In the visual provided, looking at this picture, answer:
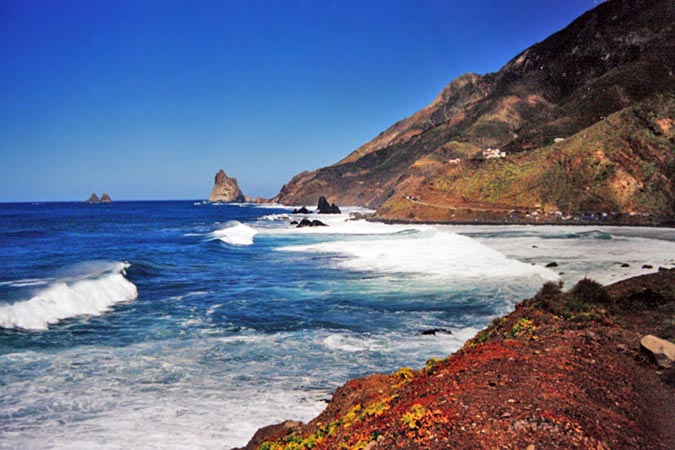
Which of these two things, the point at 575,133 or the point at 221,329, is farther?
the point at 575,133

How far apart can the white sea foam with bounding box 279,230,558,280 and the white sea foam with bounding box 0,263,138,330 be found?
43.8 feet

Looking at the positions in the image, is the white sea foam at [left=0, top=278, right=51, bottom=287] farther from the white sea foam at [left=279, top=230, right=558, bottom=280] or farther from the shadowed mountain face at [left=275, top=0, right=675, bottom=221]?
the shadowed mountain face at [left=275, top=0, right=675, bottom=221]

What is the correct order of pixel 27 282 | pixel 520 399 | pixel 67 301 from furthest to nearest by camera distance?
pixel 27 282
pixel 67 301
pixel 520 399

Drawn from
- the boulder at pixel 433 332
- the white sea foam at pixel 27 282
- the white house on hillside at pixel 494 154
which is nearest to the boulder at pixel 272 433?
the boulder at pixel 433 332

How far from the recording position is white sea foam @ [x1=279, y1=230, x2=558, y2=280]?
27.3 m

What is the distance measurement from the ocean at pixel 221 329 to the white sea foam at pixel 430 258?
0.21m

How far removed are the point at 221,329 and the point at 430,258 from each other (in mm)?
20031

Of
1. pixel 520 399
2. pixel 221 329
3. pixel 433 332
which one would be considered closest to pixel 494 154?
pixel 433 332

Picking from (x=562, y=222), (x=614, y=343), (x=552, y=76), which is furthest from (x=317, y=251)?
(x=552, y=76)

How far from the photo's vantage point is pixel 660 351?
934 cm

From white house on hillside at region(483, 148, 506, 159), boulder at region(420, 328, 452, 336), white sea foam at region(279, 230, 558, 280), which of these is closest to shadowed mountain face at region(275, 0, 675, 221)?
white house on hillside at region(483, 148, 506, 159)

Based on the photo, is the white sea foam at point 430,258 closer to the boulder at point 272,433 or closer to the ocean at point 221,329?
the ocean at point 221,329

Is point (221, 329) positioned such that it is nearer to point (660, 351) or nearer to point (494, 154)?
point (660, 351)

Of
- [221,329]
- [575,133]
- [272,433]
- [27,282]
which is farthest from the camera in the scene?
[575,133]
